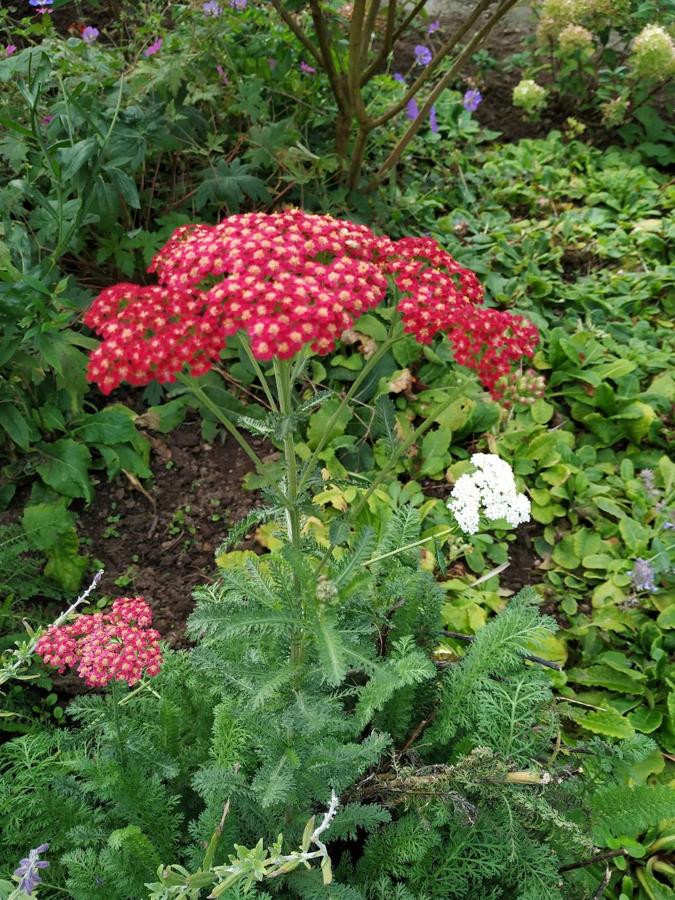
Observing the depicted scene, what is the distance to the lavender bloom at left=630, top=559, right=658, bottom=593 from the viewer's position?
2207 mm

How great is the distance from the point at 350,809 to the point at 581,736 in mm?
855

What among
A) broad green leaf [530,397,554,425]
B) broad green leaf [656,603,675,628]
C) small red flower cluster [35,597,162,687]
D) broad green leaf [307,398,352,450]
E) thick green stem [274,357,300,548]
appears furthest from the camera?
broad green leaf [530,397,554,425]

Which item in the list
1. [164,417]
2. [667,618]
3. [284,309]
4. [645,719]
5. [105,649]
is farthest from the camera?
[164,417]

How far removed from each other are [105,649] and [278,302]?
0.73 m

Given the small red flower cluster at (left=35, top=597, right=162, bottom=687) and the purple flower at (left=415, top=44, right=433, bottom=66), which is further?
the purple flower at (left=415, top=44, right=433, bottom=66)

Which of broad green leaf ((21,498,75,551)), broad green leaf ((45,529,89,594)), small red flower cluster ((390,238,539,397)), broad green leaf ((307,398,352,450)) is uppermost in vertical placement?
small red flower cluster ((390,238,539,397))

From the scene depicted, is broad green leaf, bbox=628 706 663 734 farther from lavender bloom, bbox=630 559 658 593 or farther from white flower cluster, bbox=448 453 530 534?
white flower cluster, bbox=448 453 530 534

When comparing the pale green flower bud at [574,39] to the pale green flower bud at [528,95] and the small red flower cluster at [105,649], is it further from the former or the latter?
the small red flower cluster at [105,649]

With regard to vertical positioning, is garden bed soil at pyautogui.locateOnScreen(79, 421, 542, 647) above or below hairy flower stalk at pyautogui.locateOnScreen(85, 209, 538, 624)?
below

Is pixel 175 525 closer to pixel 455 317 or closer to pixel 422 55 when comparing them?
pixel 455 317

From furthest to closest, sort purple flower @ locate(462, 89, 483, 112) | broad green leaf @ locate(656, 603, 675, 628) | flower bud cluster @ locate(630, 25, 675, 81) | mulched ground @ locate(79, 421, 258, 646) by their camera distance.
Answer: purple flower @ locate(462, 89, 483, 112)
flower bud cluster @ locate(630, 25, 675, 81)
mulched ground @ locate(79, 421, 258, 646)
broad green leaf @ locate(656, 603, 675, 628)

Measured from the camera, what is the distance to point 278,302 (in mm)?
1072

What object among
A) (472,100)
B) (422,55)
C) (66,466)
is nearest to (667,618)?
(66,466)

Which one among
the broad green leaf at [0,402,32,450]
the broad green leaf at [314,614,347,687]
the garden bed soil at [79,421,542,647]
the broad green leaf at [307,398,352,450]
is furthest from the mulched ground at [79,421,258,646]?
the broad green leaf at [314,614,347,687]
